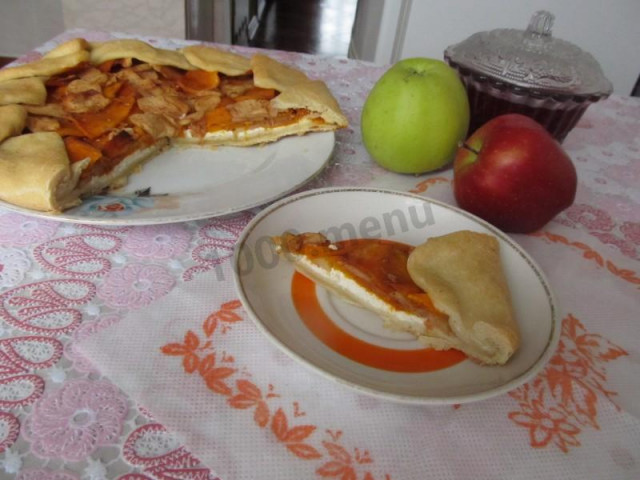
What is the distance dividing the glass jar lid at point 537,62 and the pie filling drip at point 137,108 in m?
0.41

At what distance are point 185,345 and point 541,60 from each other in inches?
35.4

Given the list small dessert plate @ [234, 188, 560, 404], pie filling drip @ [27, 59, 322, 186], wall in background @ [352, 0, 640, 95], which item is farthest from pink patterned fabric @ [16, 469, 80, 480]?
wall in background @ [352, 0, 640, 95]

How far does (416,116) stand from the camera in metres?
0.93

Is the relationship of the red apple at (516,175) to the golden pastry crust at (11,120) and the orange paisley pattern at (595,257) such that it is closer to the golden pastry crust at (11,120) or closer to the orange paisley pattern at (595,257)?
the orange paisley pattern at (595,257)

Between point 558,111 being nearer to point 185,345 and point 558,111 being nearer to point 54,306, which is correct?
point 185,345

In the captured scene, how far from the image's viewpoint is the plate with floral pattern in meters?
0.78

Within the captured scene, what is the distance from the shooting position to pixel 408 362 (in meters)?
0.60

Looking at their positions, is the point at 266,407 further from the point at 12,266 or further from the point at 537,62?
the point at 537,62

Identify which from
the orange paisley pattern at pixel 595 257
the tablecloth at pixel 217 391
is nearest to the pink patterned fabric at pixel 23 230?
→ the tablecloth at pixel 217 391

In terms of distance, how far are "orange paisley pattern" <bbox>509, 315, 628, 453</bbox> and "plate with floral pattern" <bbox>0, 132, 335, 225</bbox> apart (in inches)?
19.2

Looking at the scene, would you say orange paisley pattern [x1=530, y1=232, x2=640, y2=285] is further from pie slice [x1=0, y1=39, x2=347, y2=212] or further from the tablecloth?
pie slice [x1=0, y1=39, x2=347, y2=212]

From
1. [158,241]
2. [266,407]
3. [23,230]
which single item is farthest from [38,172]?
[266,407]

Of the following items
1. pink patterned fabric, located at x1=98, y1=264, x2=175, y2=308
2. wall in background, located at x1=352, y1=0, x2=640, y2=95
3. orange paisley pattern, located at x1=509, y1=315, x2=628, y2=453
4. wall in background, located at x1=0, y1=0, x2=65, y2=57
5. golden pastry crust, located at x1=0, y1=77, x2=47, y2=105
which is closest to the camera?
orange paisley pattern, located at x1=509, y1=315, x2=628, y2=453

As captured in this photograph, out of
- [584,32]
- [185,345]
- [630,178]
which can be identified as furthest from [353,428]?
[584,32]
